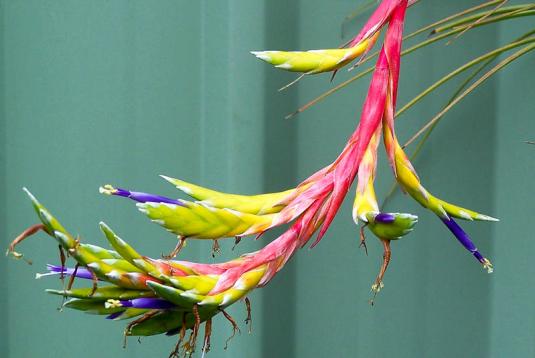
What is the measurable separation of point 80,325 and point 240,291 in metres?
0.79

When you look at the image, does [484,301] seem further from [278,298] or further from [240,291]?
[240,291]

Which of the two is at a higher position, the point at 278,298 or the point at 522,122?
the point at 522,122

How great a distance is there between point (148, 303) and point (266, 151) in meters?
0.58

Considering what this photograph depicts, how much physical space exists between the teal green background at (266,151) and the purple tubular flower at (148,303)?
0.54 m

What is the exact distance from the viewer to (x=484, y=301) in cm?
93

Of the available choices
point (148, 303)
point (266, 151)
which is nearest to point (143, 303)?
point (148, 303)

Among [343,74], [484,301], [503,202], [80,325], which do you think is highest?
[343,74]

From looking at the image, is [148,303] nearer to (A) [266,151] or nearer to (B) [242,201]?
(B) [242,201]

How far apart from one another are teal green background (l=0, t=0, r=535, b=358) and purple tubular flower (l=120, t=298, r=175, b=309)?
0.54 meters

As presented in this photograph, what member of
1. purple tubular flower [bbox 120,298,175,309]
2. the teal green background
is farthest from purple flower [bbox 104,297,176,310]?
the teal green background

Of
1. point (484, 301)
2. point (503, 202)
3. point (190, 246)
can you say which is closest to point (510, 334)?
point (484, 301)

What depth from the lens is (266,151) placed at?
3.18ft

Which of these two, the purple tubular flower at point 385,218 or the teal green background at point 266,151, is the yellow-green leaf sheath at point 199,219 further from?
the teal green background at point 266,151

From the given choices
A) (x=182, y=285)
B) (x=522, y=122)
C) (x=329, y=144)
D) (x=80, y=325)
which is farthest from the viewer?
(x=80, y=325)
